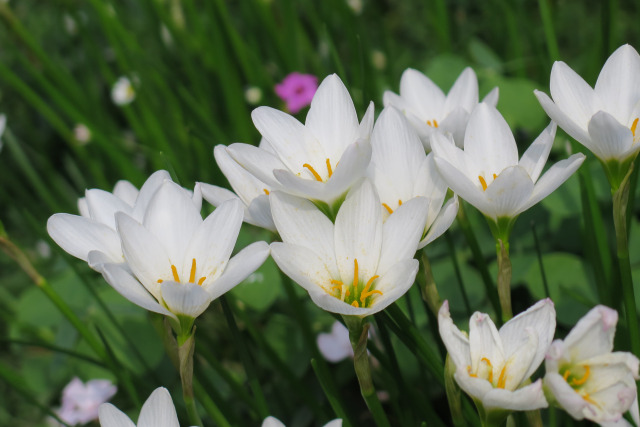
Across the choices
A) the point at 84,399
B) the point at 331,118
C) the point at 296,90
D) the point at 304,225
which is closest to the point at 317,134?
the point at 331,118

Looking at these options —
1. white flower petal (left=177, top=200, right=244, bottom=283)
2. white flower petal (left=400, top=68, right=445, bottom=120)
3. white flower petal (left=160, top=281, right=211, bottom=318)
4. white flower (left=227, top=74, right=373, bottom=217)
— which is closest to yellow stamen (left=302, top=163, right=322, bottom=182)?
white flower (left=227, top=74, right=373, bottom=217)

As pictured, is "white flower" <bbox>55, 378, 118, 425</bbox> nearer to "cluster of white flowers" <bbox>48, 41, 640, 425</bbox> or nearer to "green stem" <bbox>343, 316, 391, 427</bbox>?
"cluster of white flowers" <bbox>48, 41, 640, 425</bbox>

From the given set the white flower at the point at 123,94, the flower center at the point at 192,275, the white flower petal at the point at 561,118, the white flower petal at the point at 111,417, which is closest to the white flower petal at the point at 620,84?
the white flower petal at the point at 561,118

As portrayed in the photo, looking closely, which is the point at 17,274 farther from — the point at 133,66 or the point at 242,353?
the point at 242,353

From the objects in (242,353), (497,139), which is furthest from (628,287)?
(242,353)

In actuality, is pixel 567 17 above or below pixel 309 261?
above
